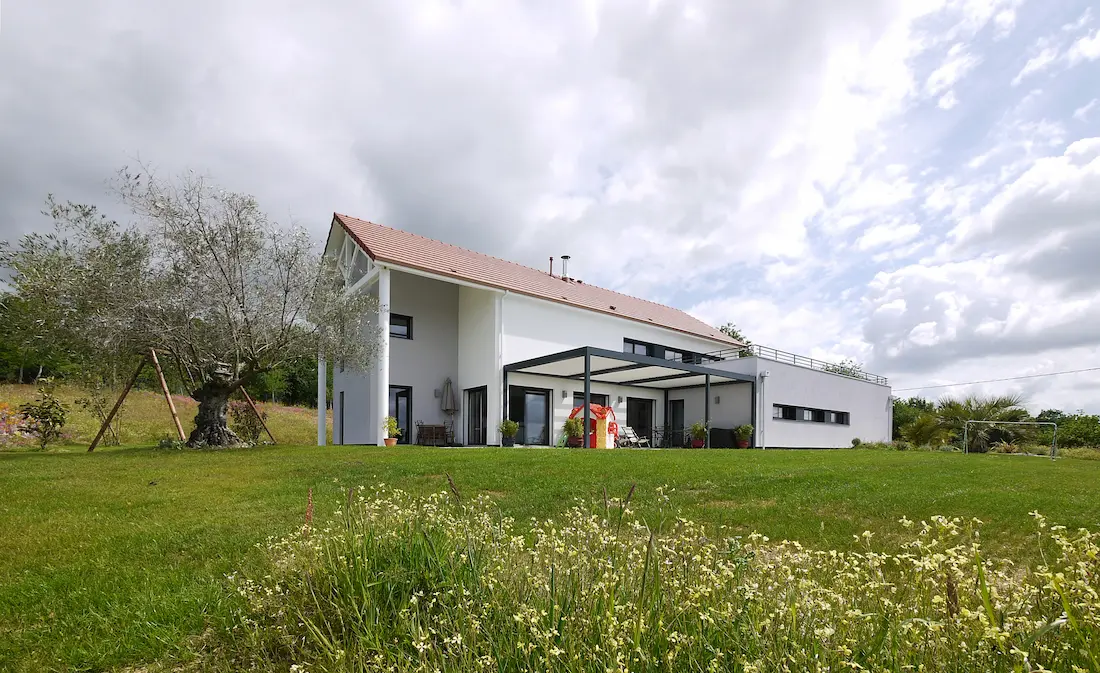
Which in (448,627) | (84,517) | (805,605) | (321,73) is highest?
(321,73)

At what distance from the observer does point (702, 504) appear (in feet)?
20.7

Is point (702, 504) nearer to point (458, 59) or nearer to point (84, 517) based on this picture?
point (84, 517)

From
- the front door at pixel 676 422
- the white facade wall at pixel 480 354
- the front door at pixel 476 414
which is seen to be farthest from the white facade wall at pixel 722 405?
the white facade wall at pixel 480 354

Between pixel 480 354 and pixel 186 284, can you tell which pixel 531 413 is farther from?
pixel 186 284

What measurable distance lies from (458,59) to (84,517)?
816 cm

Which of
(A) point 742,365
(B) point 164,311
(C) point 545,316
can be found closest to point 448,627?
(B) point 164,311

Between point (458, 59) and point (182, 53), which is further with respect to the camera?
point (182, 53)

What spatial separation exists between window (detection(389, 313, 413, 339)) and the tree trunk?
6.01m

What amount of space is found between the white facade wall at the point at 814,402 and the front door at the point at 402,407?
12.6 m

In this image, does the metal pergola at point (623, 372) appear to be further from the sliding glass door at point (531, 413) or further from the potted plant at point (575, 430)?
the sliding glass door at point (531, 413)

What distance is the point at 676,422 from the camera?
25.2 metres

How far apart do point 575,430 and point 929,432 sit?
1503cm

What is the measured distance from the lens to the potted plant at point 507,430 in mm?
17719

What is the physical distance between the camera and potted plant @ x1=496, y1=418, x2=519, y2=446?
1772 centimetres
